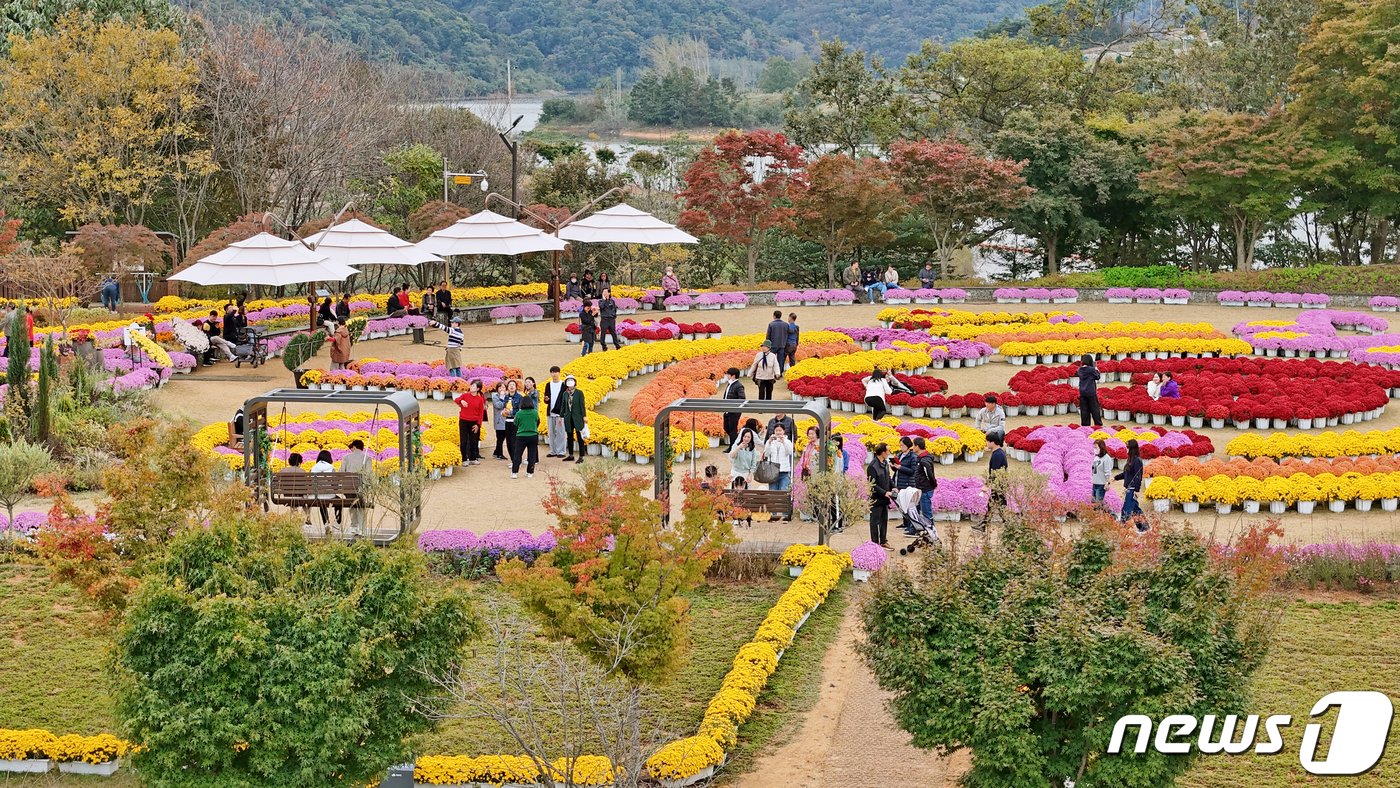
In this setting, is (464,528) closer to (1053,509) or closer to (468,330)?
(1053,509)

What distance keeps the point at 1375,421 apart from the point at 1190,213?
20.2 m

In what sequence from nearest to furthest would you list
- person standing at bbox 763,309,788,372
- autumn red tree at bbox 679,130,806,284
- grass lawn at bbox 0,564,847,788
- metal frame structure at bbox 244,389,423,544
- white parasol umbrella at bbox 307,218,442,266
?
grass lawn at bbox 0,564,847,788
metal frame structure at bbox 244,389,423,544
person standing at bbox 763,309,788,372
white parasol umbrella at bbox 307,218,442,266
autumn red tree at bbox 679,130,806,284

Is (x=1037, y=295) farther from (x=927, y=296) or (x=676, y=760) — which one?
(x=676, y=760)

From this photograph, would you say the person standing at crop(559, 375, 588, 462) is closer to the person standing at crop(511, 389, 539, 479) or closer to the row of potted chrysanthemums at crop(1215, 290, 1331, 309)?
the person standing at crop(511, 389, 539, 479)

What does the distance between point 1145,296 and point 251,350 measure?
2147cm

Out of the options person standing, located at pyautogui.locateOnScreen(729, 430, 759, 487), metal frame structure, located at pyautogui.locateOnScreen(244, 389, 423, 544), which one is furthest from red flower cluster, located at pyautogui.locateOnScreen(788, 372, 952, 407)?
metal frame structure, located at pyautogui.locateOnScreen(244, 389, 423, 544)

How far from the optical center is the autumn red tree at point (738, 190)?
1738 inches

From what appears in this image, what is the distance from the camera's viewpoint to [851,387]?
27.5 m

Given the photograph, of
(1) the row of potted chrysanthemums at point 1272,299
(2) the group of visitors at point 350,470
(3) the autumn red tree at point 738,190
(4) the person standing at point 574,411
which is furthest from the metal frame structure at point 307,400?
(1) the row of potted chrysanthemums at point 1272,299

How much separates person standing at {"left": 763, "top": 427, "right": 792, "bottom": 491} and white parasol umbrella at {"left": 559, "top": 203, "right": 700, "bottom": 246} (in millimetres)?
17892

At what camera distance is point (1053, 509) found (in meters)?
13.7

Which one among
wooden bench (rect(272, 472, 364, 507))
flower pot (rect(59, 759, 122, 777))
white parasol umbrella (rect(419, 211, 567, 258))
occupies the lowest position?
flower pot (rect(59, 759, 122, 777))

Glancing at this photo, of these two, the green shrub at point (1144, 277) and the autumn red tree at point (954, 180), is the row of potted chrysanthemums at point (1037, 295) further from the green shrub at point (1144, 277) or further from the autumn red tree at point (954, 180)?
the autumn red tree at point (954, 180)

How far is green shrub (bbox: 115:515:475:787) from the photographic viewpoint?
11.3 meters
